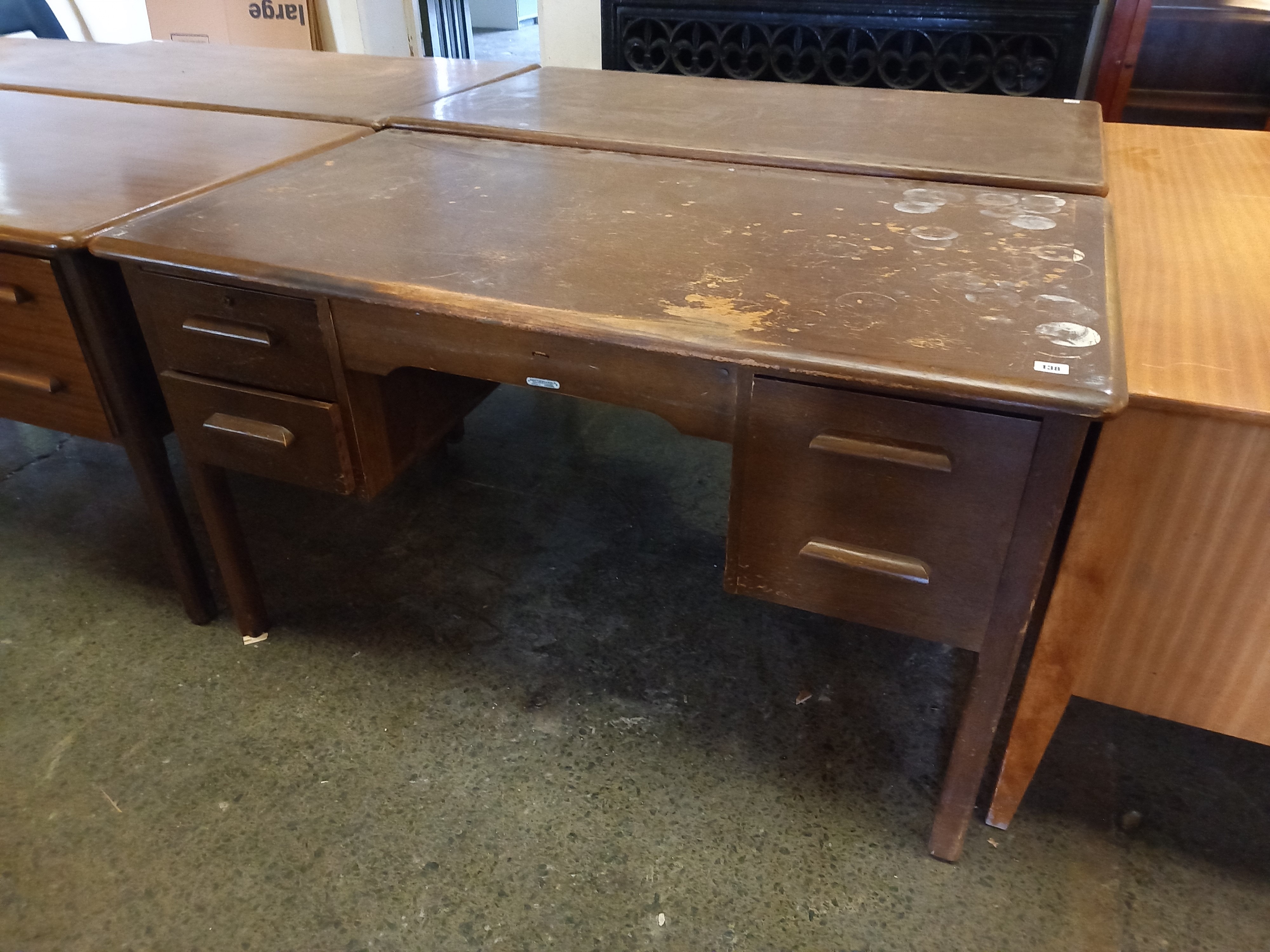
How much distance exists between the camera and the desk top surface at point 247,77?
170cm

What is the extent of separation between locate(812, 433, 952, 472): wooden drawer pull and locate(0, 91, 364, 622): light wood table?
934 mm

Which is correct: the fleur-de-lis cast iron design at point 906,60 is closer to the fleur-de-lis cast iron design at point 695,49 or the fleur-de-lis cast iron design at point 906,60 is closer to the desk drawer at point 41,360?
the fleur-de-lis cast iron design at point 695,49

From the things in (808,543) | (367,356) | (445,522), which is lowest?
(445,522)

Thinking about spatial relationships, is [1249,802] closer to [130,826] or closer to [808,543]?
[808,543]

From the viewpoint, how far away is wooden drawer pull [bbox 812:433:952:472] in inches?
32.6

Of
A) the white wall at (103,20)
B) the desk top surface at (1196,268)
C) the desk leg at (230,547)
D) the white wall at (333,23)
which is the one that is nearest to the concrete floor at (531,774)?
the desk leg at (230,547)

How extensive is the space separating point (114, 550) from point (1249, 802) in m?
1.88

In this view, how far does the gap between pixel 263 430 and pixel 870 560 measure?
775 mm

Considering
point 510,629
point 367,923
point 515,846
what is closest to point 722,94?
point 510,629

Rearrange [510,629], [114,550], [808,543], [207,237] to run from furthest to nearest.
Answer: [114,550] < [510,629] < [207,237] < [808,543]

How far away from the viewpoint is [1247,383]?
0.83 meters

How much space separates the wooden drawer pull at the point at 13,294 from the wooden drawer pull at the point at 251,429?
28cm

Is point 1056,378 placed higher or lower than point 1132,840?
higher

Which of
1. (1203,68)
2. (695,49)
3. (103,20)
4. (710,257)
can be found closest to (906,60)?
(695,49)
